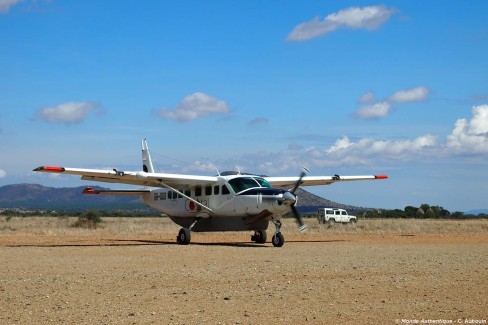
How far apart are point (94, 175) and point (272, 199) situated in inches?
281

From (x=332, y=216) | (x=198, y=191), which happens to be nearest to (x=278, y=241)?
(x=198, y=191)

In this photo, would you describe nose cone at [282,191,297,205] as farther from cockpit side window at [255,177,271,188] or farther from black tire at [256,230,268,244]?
black tire at [256,230,268,244]

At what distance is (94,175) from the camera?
28.8 meters

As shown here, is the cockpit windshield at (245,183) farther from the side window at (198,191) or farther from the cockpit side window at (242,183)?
the side window at (198,191)

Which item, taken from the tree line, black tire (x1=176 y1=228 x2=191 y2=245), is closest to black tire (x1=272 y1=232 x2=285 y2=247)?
black tire (x1=176 y1=228 x2=191 y2=245)

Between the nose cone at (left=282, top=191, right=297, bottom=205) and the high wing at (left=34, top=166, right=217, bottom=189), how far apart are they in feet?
15.2

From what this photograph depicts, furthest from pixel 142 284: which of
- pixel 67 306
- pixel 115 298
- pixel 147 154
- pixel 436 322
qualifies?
pixel 147 154

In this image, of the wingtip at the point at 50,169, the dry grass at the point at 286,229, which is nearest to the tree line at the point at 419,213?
the dry grass at the point at 286,229

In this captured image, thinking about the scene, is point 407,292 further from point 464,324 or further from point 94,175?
point 94,175

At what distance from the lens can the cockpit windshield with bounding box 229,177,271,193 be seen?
28.6m

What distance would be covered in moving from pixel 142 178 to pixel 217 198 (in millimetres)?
3011

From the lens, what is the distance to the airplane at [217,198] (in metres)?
26.8

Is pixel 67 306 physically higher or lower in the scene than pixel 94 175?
lower

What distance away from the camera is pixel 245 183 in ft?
94.3
